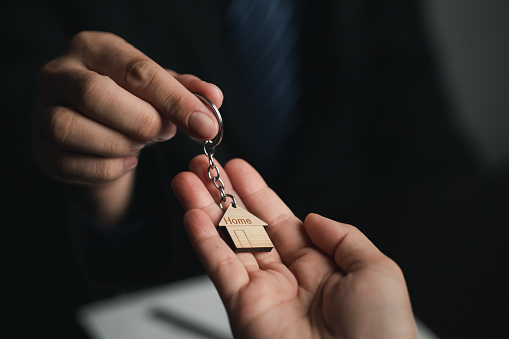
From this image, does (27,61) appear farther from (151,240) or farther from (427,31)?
(427,31)

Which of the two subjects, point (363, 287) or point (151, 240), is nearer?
point (363, 287)

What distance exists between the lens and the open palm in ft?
2.74

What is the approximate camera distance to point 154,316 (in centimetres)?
156

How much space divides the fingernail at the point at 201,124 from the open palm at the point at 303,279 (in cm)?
17

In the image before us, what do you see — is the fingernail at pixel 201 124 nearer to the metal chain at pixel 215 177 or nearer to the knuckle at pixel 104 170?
the metal chain at pixel 215 177

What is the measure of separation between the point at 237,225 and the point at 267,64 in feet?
4.09

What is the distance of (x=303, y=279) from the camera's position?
3.23ft

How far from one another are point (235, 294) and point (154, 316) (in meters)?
0.81

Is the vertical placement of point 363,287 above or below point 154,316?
above

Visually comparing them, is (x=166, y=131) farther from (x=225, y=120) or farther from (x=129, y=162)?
(x=225, y=120)

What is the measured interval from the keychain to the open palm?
0.11ft

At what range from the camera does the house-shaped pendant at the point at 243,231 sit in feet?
3.34

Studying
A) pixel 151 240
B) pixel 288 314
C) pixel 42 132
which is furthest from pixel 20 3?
pixel 288 314

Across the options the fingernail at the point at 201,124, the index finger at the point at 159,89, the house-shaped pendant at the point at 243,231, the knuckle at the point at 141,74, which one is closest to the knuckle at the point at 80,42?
the index finger at the point at 159,89
